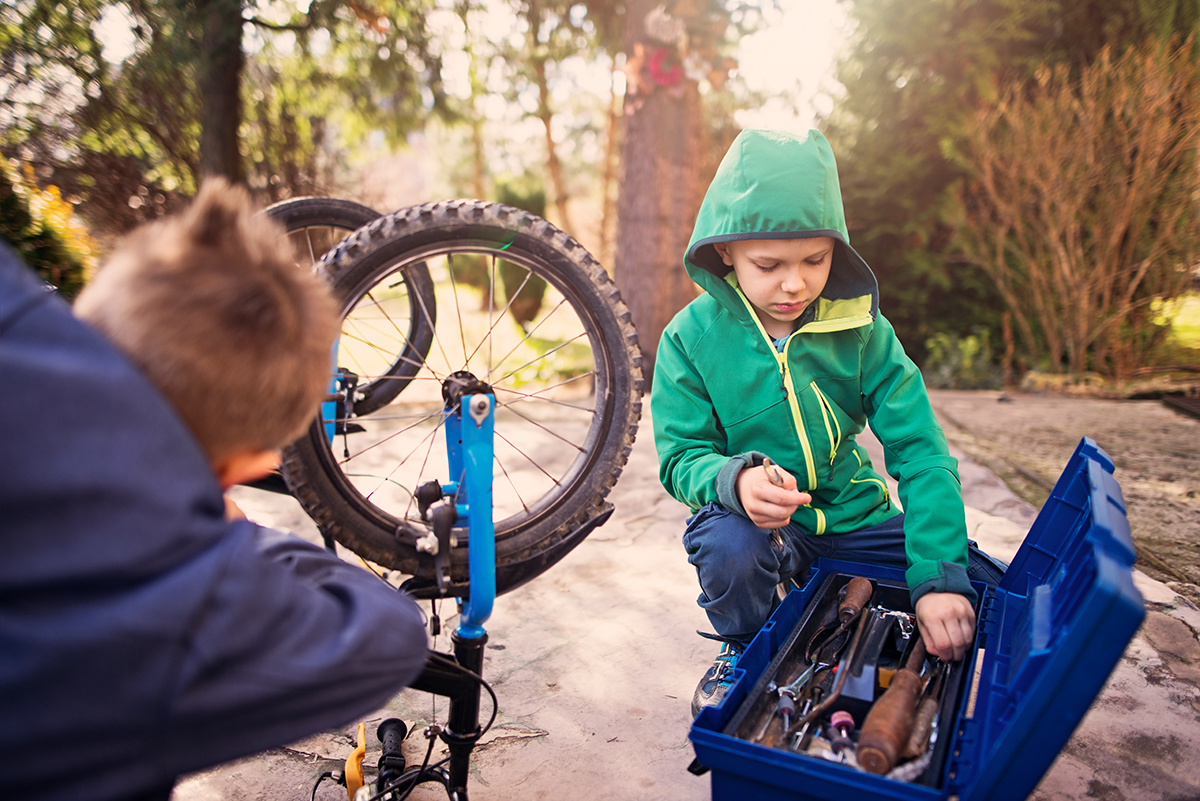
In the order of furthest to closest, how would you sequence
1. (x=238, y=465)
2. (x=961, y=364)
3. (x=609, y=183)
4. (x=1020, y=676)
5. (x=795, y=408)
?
(x=609, y=183) → (x=961, y=364) → (x=795, y=408) → (x=1020, y=676) → (x=238, y=465)

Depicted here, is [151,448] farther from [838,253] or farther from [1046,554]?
[838,253]

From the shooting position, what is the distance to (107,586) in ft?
2.23

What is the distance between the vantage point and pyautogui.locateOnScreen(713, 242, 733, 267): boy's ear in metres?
1.70

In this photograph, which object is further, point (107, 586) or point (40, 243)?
point (40, 243)

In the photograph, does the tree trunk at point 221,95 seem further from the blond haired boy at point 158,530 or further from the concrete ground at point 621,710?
the blond haired boy at point 158,530

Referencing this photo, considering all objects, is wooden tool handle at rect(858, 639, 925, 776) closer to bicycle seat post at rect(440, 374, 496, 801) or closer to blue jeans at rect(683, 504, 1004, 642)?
blue jeans at rect(683, 504, 1004, 642)

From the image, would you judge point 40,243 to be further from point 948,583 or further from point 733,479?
point 948,583

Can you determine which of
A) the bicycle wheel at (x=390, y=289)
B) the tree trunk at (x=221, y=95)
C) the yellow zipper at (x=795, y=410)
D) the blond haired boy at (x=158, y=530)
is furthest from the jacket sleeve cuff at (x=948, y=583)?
the tree trunk at (x=221, y=95)

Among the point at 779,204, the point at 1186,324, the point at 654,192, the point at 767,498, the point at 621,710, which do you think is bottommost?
the point at 621,710

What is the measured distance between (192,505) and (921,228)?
20.8ft

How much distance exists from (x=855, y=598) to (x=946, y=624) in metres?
0.17

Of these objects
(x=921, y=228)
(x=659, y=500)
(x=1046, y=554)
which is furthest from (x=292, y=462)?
(x=921, y=228)

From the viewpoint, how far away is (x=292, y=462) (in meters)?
1.49

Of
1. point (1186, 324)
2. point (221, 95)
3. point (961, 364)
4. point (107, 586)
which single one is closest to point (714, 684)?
point (107, 586)
